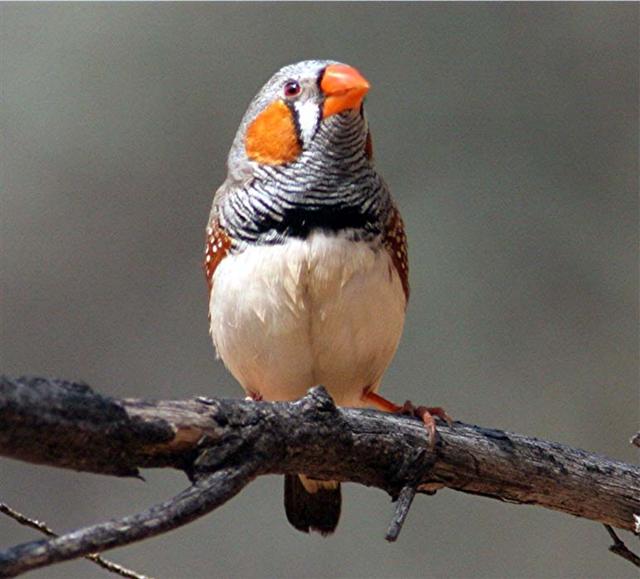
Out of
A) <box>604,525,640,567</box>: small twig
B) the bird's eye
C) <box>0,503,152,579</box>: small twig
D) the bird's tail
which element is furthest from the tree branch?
the bird's eye

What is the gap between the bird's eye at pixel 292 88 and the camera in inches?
181

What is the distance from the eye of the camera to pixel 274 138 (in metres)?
4.57

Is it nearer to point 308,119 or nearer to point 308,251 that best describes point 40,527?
point 308,251

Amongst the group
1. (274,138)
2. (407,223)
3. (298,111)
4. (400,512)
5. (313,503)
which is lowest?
(313,503)

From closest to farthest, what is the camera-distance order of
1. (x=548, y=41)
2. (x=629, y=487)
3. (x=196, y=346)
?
(x=629, y=487), (x=196, y=346), (x=548, y=41)

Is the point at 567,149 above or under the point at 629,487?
above

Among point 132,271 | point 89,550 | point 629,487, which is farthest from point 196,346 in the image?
point 89,550

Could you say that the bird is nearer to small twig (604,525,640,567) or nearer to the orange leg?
the orange leg

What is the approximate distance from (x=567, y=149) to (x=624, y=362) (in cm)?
145

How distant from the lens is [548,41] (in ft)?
28.7

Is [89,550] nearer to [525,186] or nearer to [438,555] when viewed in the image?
[438,555]

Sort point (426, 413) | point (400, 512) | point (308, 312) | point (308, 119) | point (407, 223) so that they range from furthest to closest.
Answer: point (407, 223) < point (308, 119) < point (308, 312) < point (426, 413) < point (400, 512)

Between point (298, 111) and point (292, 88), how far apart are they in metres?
0.11

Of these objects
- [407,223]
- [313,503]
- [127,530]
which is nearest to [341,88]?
[313,503]
